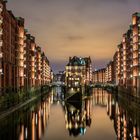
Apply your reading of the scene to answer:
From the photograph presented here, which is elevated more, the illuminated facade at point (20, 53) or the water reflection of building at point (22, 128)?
the illuminated facade at point (20, 53)

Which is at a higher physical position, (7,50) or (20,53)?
(20,53)

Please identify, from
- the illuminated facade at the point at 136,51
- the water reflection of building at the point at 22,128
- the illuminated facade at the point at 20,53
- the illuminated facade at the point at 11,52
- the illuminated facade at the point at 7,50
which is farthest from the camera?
the illuminated facade at the point at 20,53

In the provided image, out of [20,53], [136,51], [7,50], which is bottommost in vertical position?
[7,50]

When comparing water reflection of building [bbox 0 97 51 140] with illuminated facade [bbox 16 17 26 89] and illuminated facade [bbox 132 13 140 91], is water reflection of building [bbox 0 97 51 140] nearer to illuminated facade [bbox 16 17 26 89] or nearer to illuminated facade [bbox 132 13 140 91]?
illuminated facade [bbox 16 17 26 89]

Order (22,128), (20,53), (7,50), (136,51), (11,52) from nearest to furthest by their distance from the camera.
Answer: (22,128), (7,50), (11,52), (20,53), (136,51)

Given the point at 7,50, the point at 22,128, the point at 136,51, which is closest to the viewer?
the point at 22,128

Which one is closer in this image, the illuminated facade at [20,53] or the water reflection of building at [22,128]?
the water reflection of building at [22,128]

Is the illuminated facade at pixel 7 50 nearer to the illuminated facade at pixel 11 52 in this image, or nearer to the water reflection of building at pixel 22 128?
the illuminated facade at pixel 11 52

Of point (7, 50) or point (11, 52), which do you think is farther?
point (11, 52)

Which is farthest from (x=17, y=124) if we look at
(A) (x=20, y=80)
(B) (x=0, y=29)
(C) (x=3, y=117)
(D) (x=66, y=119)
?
(A) (x=20, y=80)

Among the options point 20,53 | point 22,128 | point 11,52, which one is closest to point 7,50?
point 11,52

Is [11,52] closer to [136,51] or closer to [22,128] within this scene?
[136,51]

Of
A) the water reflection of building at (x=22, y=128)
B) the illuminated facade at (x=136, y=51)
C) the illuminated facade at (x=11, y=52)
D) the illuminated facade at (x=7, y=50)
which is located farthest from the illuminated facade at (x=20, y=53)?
the water reflection of building at (x=22, y=128)

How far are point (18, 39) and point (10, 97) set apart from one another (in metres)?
33.9
